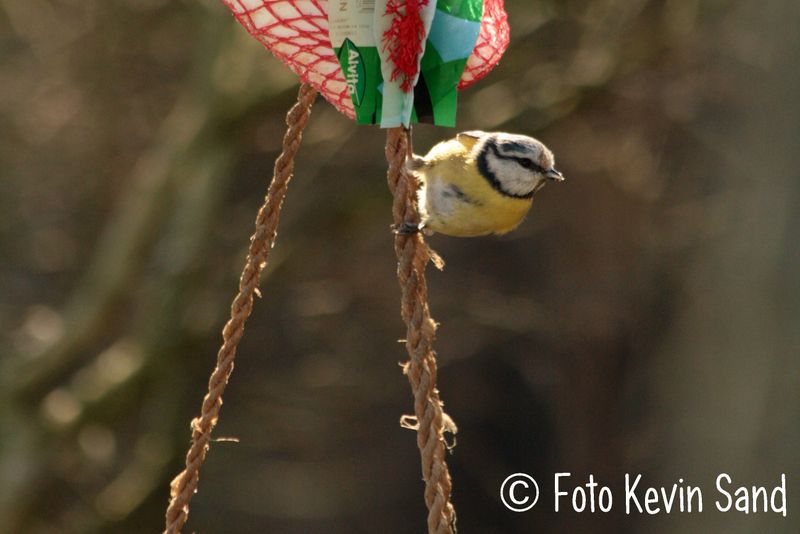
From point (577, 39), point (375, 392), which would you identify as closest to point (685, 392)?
point (375, 392)

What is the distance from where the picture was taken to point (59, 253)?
197 inches

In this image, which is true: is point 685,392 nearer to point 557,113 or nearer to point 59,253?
point 557,113

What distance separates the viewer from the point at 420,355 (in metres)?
1.54

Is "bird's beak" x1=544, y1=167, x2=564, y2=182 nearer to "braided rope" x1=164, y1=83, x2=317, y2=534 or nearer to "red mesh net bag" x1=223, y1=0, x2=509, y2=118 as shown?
"red mesh net bag" x1=223, y1=0, x2=509, y2=118

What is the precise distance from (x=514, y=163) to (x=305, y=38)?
32.0 inches

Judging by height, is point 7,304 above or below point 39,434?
above

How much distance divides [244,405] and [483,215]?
3.15 metres

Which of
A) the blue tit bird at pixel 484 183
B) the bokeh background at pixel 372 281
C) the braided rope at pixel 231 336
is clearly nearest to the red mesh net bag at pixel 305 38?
the braided rope at pixel 231 336

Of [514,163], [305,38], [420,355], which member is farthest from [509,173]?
[420,355]

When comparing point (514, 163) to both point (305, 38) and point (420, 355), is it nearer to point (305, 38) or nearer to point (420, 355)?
point (305, 38)

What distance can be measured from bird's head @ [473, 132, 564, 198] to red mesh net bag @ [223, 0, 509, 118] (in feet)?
1.96

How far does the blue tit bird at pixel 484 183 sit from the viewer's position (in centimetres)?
229

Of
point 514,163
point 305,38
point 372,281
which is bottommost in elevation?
point 372,281

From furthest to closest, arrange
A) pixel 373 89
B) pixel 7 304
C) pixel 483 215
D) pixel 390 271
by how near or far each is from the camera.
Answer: pixel 390 271 < pixel 7 304 < pixel 483 215 < pixel 373 89
